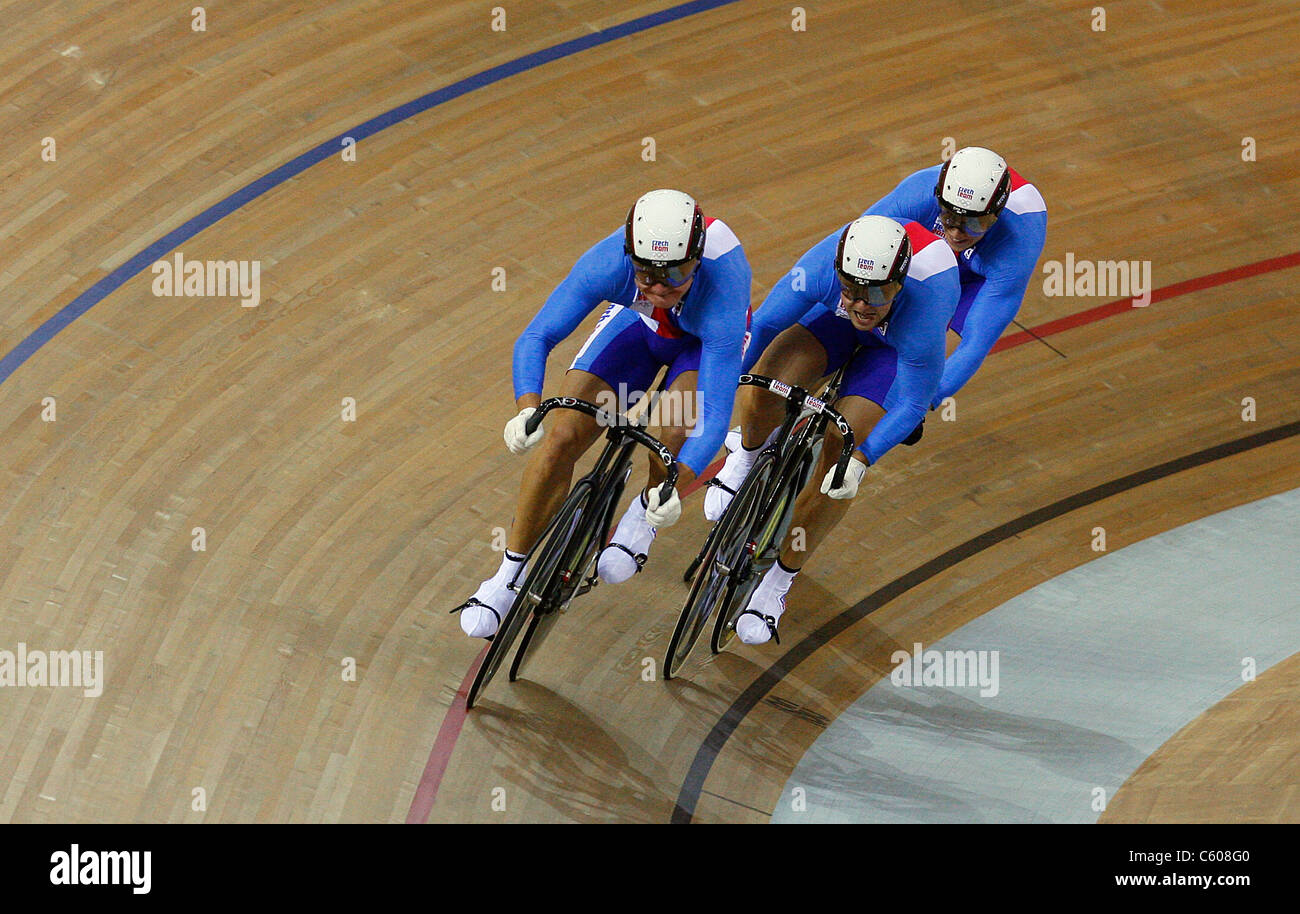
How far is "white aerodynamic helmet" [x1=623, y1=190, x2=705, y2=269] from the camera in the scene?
3740mm

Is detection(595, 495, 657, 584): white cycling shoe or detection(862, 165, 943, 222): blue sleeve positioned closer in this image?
detection(595, 495, 657, 584): white cycling shoe

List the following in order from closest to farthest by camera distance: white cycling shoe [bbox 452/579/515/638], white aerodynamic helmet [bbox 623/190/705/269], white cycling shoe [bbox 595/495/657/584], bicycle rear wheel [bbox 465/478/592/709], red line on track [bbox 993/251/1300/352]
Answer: white aerodynamic helmet [bbox 623/190/705/269] < bicycle rear wheel [bbox 465/478/592/709] < white cycling shoe [bbox 452/579/515/638] < white cycling shoe [bbox 595/495/657/584] < red line on track [bbox 993/251/1300/352]

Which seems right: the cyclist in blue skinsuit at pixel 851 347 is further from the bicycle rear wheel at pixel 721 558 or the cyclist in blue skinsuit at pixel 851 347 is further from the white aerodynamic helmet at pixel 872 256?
the bicycle rear wheel at pixel 721 558

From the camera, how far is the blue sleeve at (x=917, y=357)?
4109mm

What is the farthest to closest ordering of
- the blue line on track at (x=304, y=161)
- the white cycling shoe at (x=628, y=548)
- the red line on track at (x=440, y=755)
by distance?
the blue line on track at (x=304, y=161), the white cycling shoe at (x=628, y=548), the red line on track at (x=440, y=755)

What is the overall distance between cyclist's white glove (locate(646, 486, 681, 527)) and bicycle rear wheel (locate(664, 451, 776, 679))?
0.45 m

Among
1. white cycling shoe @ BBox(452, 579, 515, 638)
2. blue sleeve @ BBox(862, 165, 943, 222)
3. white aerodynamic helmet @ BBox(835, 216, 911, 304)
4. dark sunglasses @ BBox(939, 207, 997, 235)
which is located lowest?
white cycling shoe @ BBox(452, 579, 515, 638)

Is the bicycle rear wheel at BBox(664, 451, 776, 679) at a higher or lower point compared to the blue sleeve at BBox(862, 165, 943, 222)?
lower

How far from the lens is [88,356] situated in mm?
5098

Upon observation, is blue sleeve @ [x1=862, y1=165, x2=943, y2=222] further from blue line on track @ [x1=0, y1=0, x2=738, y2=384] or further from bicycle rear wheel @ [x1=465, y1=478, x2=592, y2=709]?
blue line on track @ [x1=0, y1=0, x2=738, y2=384]

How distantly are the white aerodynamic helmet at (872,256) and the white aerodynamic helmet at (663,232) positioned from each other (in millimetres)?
409

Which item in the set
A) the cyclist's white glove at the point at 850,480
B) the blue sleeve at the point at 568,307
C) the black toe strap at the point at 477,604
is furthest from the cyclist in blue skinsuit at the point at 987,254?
the black toe strap at the point at 477,604

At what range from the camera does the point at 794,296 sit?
167 inches

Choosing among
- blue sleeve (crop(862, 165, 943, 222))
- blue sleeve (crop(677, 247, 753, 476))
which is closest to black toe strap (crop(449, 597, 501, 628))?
blue sleeve (crop(677, 247, 753, 476))
